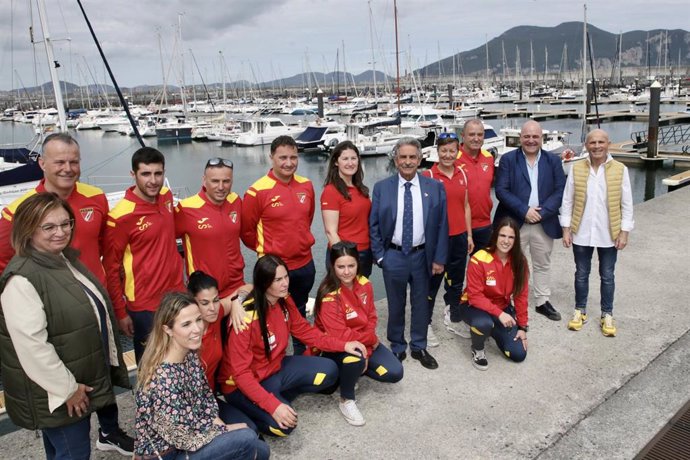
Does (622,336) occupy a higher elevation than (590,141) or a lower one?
lower

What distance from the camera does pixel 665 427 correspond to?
310cm

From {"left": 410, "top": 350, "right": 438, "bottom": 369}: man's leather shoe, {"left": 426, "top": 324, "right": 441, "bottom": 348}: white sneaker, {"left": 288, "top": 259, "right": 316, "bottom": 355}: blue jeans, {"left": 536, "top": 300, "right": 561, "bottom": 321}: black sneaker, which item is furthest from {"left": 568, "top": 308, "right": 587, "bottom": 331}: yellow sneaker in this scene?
{"left": 288, "top": 259, "right": 316, "bottom": 355}: blue jeans

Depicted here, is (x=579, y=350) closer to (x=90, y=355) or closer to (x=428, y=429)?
(x=428, y=429)

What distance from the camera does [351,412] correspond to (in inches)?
129

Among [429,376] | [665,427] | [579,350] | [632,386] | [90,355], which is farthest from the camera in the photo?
[579,350]

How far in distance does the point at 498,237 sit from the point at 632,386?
4.61 feet

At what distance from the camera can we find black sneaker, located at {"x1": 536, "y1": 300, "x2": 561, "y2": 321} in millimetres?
4715

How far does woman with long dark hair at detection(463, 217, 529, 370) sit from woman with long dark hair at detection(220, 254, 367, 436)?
44.3 inches

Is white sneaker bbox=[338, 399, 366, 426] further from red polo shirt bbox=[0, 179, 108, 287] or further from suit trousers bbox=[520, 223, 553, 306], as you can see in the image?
suit trousers bbox=[520, 223, 553, 306]

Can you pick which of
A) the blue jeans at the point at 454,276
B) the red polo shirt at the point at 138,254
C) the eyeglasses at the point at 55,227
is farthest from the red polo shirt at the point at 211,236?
the blue jeans at the point at 454,276

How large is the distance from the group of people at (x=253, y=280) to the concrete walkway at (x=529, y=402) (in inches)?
6.2

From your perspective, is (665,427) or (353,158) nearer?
(665,427)

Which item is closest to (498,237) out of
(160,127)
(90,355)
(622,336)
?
(622,336)

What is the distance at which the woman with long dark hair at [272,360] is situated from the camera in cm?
301
